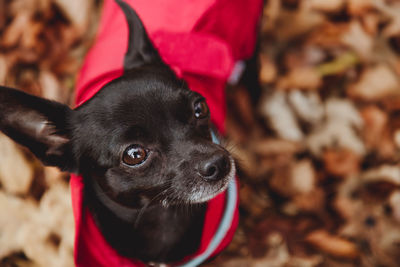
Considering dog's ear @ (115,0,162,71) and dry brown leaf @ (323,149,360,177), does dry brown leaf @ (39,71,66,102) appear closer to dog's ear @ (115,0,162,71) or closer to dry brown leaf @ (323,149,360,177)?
dog's ear @ (115,0,162,71)

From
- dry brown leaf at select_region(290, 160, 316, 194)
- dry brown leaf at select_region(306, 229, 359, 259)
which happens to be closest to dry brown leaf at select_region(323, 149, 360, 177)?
dry brown leaf at select_region(290, 160, 316, 194)

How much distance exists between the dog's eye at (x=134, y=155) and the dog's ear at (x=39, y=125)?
0.30 m

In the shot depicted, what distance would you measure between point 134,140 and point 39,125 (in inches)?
16.9

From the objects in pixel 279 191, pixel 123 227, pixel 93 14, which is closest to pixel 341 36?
pixel 279 191

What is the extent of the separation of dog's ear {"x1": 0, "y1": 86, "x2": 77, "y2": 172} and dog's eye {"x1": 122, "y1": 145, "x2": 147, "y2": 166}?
295 millimetres

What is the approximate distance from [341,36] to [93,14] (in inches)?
83.0

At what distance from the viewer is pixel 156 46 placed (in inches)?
77.3

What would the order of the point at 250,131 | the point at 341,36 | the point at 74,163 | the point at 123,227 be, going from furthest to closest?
the point at 341,36 < the point at 250,131 < the point at 123,227 < the point at 74,163

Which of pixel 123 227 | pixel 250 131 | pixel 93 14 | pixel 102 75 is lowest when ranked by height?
pixel 250 131

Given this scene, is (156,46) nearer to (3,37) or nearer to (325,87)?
(325,87)

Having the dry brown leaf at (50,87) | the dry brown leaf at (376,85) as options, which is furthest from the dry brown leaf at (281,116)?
the dry brown leaf at (50,87)

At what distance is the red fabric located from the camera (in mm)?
1849

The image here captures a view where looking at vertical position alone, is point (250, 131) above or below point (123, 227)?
below

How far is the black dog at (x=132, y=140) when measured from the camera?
5.20 feet
